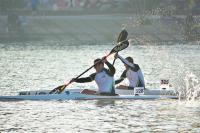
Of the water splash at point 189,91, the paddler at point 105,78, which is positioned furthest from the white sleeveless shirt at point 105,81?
the water splash at point 189,91

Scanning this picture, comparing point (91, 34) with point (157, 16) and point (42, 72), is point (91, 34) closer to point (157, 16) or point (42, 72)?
point (157, 16)

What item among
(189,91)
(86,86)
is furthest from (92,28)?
(189,91)

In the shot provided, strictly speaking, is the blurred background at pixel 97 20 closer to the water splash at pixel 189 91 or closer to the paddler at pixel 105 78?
the water splash at pixel 189 91

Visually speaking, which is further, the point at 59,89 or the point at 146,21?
the point at 146,21

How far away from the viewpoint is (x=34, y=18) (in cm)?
8906

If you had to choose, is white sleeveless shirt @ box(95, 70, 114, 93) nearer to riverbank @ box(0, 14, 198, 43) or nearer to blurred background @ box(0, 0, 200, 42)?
blurred background @ box(0, 0, 200, 42)

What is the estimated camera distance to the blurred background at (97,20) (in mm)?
86938

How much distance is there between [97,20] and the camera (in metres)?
88.1

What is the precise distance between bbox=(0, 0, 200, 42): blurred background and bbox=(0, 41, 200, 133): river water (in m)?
5.08

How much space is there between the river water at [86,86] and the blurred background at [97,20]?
5.08 meters

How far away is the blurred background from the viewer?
86938 millimetres

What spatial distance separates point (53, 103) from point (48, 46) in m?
44.4

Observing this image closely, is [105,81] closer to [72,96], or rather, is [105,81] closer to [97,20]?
[72,96]

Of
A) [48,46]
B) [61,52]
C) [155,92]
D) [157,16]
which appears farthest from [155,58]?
[155,92]
